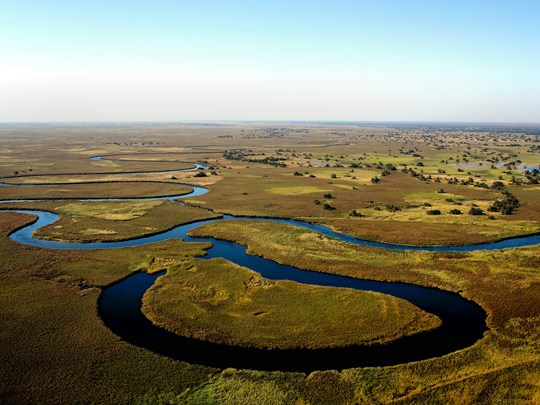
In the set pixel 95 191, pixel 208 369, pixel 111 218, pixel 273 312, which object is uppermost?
pixel 95 191

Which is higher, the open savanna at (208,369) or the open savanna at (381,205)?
the open savanna at (381,205)

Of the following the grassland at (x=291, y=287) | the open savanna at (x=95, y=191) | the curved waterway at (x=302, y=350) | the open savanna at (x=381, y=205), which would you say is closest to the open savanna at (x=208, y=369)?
the grassland at (x=291, y=287)

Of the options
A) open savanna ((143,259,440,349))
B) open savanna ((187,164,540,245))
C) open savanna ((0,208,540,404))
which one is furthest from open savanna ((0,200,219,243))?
open savanna ((143,259,440,349))

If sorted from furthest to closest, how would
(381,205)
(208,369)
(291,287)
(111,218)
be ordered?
(381,205), (111,218), (291,287), (208,369)

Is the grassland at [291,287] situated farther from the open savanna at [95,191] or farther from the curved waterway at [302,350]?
the curved waterway at [302,350]

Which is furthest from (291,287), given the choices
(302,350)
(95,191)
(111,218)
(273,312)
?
(95,191)

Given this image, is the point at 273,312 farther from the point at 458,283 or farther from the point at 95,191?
the point at 95,191

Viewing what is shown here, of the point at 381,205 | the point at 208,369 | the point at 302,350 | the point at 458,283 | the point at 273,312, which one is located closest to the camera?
the point at 208,369

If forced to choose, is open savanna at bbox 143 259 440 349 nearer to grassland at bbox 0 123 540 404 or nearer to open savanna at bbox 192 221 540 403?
grassland at bbox 0 123 540 404

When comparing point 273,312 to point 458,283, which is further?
point 458,283
